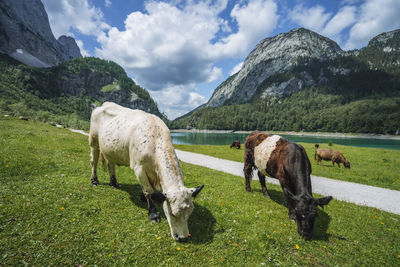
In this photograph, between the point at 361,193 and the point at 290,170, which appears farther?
the point at 361,193

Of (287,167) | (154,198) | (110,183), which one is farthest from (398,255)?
(110,183)

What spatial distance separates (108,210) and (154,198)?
9.23 ft

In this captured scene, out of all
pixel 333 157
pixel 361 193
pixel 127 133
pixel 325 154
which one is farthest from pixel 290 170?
pixel 325 154

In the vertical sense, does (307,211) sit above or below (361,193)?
above

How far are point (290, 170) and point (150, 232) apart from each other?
18.2 feet

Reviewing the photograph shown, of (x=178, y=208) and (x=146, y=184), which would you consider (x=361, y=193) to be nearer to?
(x=178, y=208)

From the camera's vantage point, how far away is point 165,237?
16.5 ft

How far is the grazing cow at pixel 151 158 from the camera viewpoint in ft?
15.2

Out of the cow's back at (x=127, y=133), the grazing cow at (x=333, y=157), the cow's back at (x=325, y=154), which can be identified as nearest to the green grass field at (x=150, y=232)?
the cow's back at (x=127, y=133)

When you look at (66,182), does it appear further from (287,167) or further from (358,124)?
(358,124)

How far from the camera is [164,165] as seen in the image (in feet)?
16.9

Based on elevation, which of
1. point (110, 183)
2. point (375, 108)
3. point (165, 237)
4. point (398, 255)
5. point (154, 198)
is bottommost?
point (398, 255)

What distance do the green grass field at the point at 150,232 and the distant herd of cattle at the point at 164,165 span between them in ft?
2.09

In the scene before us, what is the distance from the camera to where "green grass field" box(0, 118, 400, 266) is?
422cm
